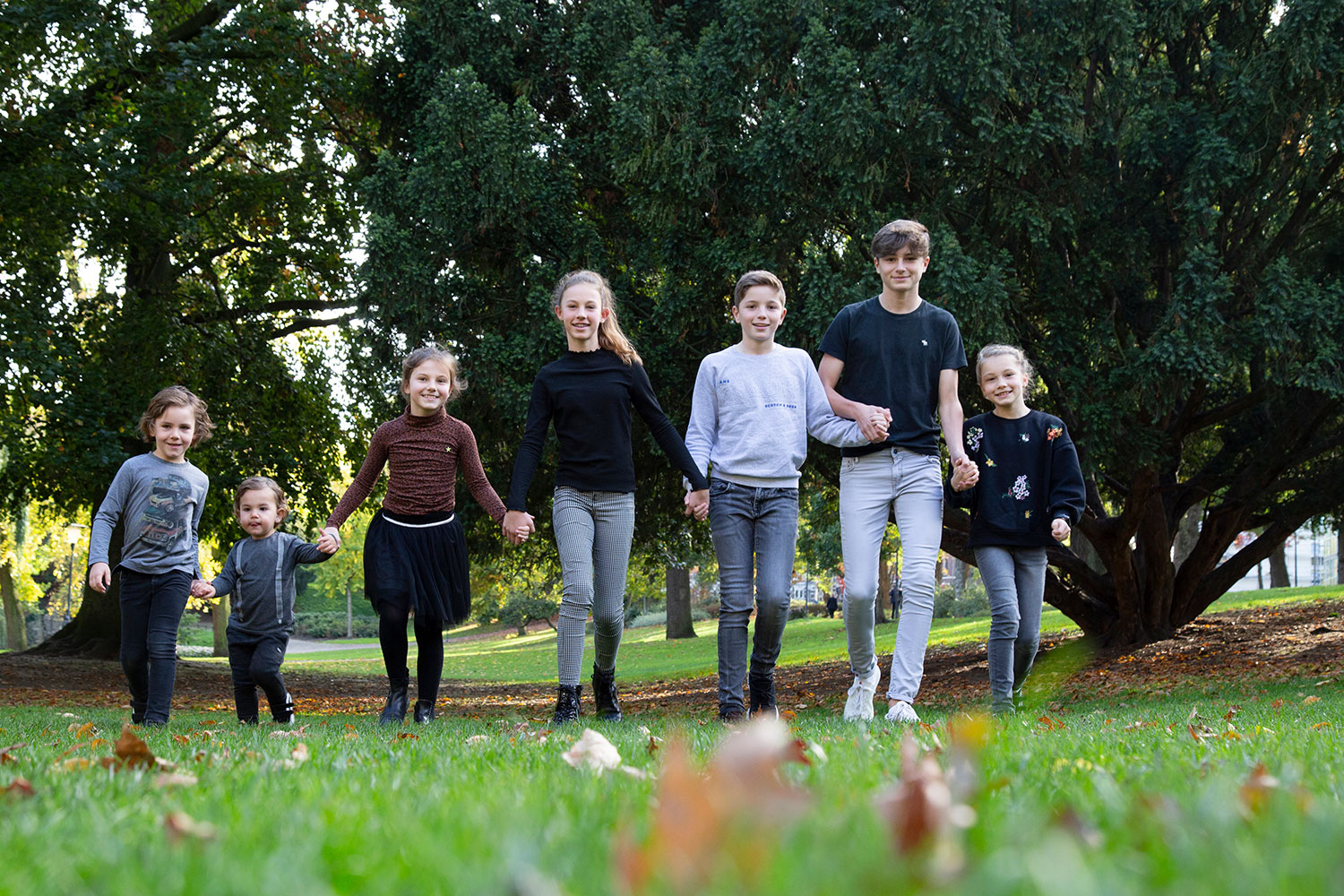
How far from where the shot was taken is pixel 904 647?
224 inches

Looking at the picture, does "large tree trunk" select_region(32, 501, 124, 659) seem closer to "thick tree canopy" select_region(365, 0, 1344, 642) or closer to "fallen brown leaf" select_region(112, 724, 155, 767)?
"thick tree canopy" select_region(365, 0, 1344, 642)

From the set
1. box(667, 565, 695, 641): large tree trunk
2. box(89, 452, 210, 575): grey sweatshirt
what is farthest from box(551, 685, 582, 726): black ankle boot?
box(667, 565, 695, 641): large tree trunk

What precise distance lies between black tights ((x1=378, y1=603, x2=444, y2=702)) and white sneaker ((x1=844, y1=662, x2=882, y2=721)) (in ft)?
7.50

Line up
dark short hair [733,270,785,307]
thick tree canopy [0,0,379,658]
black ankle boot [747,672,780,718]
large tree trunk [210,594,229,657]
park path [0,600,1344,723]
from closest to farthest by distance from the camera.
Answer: black ankle boot [747,672,780,718], dark short hair [733,270,785,307], park path [0,600,1344,723], thick tree canopy [0,0,379,658], large tree trunk [210,594,229,657]

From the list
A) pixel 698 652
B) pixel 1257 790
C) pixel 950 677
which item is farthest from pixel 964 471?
pixel 698 652

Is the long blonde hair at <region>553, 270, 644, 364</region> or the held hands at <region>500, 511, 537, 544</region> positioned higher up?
the long blonde hair at <region>553, 270, 644, 364</region>

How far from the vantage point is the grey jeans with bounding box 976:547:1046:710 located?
616cm

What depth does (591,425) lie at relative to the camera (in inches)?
242

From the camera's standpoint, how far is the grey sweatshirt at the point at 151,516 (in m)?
6.41

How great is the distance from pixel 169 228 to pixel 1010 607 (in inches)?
462

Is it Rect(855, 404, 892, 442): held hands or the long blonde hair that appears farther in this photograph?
A: the long blonde hair

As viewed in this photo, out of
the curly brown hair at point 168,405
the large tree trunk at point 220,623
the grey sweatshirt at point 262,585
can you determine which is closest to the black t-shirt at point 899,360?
the grey sweatshirt at point 262,585

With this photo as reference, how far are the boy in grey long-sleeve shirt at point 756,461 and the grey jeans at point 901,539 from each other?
0.85 feet

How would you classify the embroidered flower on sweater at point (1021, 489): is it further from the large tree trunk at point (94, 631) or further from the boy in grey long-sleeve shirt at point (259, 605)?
the large tree trunk at point (94, 631)
